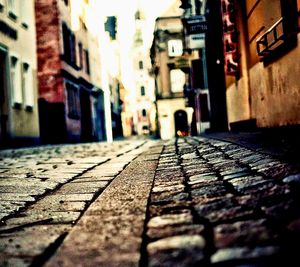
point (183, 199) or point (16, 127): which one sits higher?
point (16, 127)

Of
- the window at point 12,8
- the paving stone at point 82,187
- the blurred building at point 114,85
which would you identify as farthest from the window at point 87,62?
the paving stone at point 82,187

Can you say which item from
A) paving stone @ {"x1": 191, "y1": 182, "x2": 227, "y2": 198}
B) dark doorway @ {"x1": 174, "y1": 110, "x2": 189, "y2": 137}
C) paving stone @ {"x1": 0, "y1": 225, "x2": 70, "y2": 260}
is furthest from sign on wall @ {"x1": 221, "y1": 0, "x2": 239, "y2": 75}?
dark doorway @ {"x1": 174, "y1": 110, "x2": 189, "y2": 137}

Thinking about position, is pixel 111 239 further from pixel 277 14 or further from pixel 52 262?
pixel 277 14

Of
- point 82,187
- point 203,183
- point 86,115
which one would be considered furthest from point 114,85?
point 203,183

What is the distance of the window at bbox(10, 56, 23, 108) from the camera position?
14.1 m

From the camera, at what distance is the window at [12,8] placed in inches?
551

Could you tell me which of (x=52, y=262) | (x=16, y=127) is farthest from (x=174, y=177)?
(x=16, y=127)

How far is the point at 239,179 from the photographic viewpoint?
280cm

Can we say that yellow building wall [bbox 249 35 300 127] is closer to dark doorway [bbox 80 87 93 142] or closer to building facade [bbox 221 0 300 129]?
building facade [bbox 221 0 300 129]

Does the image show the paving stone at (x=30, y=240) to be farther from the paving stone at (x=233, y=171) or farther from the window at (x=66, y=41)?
the window at (x=66, y=41)

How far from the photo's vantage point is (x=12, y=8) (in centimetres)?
1430

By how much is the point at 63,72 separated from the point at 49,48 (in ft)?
4.39

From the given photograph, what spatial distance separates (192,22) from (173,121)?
1986cm

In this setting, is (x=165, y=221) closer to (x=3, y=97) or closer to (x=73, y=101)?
(x=3, y=97)
